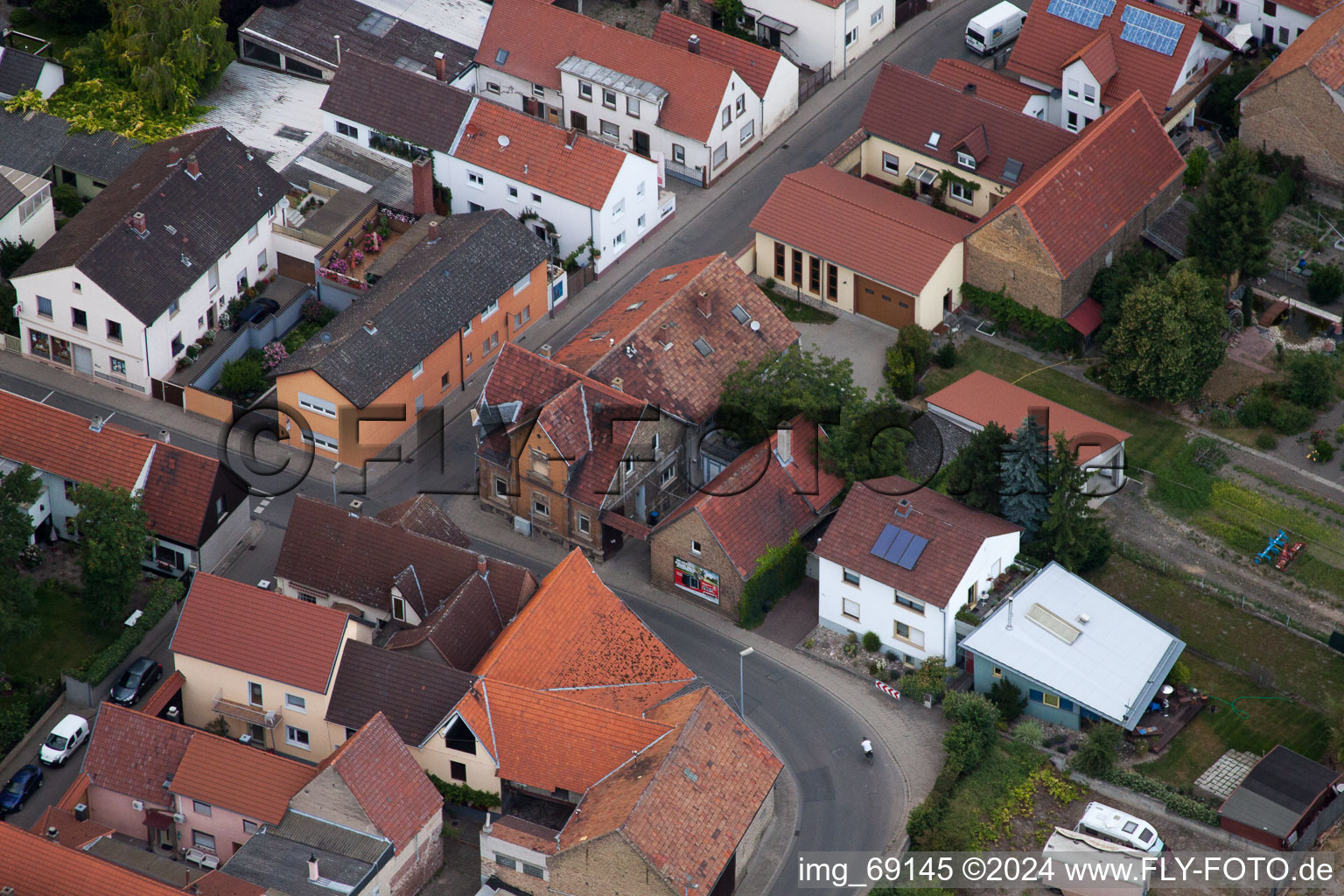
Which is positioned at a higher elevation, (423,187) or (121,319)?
(423,187)

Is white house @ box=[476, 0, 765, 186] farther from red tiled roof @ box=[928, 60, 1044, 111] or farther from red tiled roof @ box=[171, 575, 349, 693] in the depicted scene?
red tiled roof @ box=[171, 575, 349, 693]

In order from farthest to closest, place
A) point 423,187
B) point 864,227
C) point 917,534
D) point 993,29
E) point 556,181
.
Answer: point 993,29
point 423,187
point 556,181
point 864,227
point 917,534

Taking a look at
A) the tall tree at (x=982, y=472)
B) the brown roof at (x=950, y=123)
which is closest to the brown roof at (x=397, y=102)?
the brown roof at (x=950, y=123)

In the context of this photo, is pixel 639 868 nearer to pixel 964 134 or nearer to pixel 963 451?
pixel 963 451

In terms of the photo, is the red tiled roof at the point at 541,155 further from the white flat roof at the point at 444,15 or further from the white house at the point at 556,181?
the white flat roof at the point at 444,15

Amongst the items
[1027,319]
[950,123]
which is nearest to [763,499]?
[1027,319]

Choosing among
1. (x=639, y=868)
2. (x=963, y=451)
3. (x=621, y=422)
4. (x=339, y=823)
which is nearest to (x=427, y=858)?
(x=339, y=823)

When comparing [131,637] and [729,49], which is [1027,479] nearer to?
[729,49]
